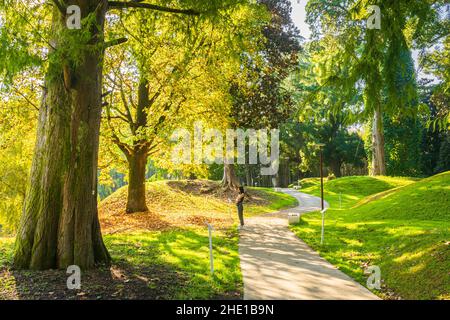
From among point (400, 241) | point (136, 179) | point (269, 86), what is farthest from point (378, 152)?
point (400, 241)

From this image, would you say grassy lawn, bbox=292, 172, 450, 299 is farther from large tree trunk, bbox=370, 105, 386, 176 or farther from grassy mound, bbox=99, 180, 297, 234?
large tree trunk, bbox=370, 105, 386, 176

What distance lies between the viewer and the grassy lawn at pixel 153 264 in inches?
255

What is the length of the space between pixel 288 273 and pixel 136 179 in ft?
37.6

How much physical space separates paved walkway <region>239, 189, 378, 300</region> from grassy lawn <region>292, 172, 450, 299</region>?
1.45 feet

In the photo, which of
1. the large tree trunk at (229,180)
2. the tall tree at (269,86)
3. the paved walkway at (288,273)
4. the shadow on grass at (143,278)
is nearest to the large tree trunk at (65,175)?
the shadow on grass at (143,278)

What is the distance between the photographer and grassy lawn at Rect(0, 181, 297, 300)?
648 centimetres

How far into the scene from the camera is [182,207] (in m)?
22.0

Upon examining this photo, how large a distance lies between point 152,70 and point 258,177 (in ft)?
141

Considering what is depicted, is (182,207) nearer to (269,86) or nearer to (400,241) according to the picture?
(269,86)

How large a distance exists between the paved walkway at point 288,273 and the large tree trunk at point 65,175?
3553 millimetres

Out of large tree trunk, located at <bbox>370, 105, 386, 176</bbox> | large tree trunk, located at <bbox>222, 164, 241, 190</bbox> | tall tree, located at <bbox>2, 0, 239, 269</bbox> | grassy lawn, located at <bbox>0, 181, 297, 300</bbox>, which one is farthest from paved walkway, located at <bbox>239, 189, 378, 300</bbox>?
large tree trunk, located at <bbox>370, 105, 386, 176</bbox>

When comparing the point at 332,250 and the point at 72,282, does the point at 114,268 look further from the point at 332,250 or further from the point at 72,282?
A: the point at 332,250
